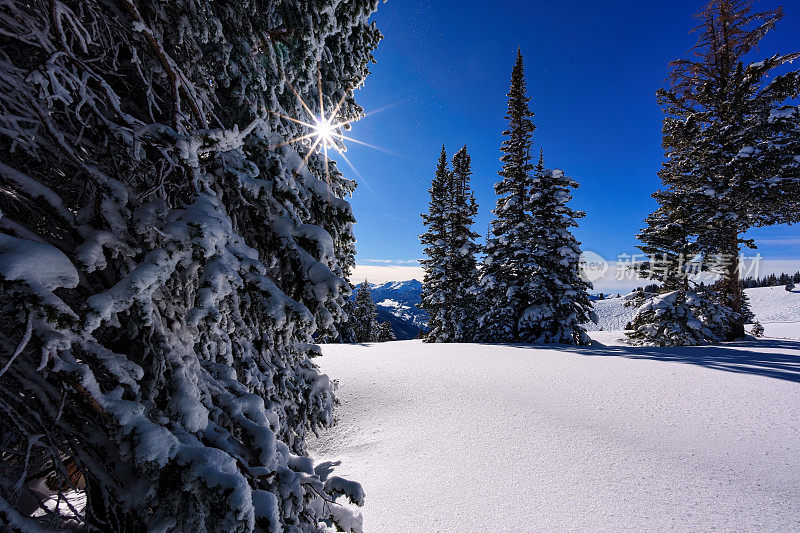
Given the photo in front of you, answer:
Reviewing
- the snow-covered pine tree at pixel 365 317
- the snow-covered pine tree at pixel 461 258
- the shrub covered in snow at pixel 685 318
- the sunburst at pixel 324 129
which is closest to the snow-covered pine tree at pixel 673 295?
the shrub covered in snow at pixel 685 318

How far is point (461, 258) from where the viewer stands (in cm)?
1833

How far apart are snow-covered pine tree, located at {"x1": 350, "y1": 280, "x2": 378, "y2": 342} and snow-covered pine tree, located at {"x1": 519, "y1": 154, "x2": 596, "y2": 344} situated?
17.9 metres

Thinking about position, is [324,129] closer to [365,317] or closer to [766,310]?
[365,317]

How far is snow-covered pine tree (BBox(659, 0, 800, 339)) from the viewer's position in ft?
32.5

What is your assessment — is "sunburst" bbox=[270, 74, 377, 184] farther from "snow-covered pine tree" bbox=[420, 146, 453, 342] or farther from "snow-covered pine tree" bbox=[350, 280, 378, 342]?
"snow-covered pine tree" bbox=[350, 280, 378, 342]

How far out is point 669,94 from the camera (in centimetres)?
1221

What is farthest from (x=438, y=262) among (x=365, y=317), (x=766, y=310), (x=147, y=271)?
(x=766, y=310)

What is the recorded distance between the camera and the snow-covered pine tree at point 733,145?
32.5ft

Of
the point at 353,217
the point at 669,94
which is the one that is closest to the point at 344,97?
the point at 353,217

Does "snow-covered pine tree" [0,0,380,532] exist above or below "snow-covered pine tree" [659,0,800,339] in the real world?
below

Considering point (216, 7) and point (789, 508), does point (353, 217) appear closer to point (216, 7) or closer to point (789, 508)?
point (216, 7)

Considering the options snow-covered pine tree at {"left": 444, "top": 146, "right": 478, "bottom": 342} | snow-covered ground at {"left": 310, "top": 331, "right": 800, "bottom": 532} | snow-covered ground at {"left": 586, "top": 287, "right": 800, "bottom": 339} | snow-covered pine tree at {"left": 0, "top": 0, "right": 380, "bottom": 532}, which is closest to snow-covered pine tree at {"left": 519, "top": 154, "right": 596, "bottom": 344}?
snow-covered pine tree at {"left": 444, "top": 146, "right": 478, "bottom": 342}

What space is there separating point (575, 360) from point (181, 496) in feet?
26.9

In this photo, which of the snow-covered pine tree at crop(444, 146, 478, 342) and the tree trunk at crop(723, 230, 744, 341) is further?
the snow-covered pine tree at crop(444, 146, 478, 342)
